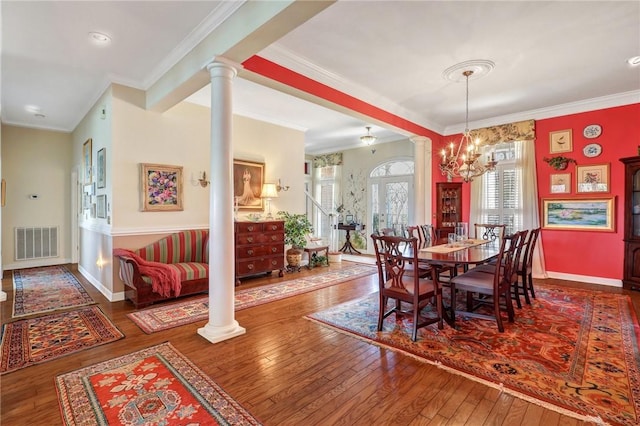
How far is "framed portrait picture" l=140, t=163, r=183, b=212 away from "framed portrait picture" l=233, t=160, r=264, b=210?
101 cm

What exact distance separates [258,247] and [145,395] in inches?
127

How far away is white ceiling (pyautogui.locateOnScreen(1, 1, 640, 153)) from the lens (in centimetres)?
275

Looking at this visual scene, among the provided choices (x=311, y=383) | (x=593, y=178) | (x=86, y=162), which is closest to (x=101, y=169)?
(x=86, y=162)

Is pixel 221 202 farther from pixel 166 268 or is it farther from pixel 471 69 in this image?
pixel 471 69

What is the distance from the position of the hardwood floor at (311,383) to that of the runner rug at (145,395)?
0.07 metres

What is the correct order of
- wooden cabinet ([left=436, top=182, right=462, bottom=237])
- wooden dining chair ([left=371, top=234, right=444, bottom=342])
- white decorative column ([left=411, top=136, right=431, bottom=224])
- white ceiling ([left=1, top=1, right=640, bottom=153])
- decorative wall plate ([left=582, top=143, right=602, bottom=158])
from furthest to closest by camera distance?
wooden cabinet ([left=436, top=182, right=462, bottom=237]) → white decorative column ([left=411, top=136, right=431, bottom=224]) → decorative wall plate ([left=582, top=143, right=602, bottom=158]) → wooden dining chair ([left=371, top=234, right=444, bottom=342]) → white ceiling ([left=1, top=1, right=640, bottom=153])

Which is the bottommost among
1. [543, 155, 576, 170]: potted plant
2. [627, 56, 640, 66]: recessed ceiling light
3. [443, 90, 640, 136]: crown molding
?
[543, 155, 576, 170]: potted plant

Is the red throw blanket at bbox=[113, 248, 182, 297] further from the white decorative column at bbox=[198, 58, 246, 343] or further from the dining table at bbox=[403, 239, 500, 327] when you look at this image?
the dining table at bbox=[403, 239, 500, 327]

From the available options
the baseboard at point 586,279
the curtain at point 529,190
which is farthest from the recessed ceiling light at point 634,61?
the baseboard at point 586,279

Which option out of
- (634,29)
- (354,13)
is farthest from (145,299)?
(634,29)

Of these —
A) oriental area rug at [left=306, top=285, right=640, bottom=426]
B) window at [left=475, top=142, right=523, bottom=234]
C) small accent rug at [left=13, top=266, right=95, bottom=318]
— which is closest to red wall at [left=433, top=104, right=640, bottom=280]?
window at [left=475, top=142, right=523, bottom=234]

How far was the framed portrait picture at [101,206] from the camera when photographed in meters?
4.40

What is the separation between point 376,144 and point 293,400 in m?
6.98

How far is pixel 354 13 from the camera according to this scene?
2.78 metres
